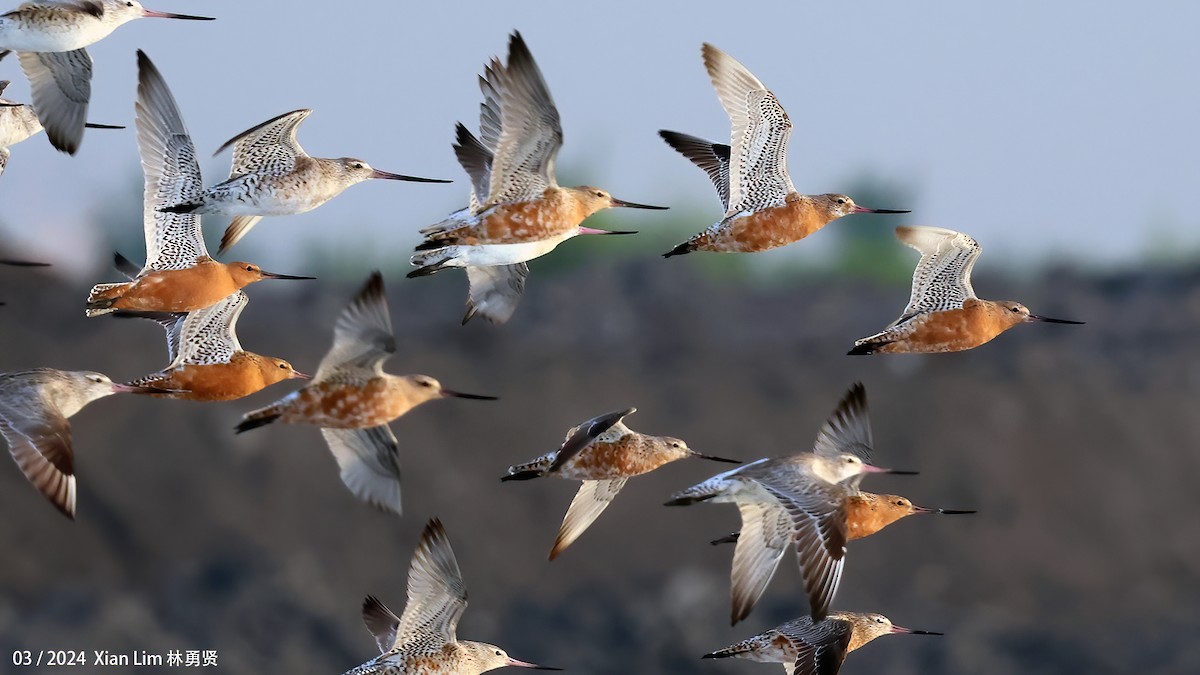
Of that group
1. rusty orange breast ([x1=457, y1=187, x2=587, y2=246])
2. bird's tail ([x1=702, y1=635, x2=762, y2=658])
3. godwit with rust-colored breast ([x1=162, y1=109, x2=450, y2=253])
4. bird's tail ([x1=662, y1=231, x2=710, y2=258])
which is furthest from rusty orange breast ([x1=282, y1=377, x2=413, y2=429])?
bird's tail ([x1=702, y1=635, x2=762, y2=658])

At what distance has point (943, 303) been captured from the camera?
27.8ft

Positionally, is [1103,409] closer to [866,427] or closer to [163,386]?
[866,427]

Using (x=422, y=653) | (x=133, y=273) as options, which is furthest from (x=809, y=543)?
(x=133, y=273)

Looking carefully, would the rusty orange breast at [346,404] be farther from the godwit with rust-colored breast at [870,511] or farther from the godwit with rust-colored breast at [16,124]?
the godwit with rust-colored breast at [16,124]

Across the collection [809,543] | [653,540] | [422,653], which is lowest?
[653,540]

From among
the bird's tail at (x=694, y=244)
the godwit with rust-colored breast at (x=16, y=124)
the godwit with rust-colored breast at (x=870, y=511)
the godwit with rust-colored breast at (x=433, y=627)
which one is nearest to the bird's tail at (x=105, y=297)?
the godwit with rust-colored breast at (x=16, y=124)

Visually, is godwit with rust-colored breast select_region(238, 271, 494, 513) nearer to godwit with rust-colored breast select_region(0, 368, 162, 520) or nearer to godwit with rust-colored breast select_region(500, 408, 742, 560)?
godwit with rust-colored breast select_region(500, 408, 742, 560)

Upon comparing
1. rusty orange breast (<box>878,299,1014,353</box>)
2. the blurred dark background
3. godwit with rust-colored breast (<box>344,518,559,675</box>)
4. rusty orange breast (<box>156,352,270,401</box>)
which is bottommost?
the blurred dark background

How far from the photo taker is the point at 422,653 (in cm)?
780

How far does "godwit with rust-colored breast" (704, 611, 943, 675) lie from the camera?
767 centimetres

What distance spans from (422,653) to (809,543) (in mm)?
A: 2002

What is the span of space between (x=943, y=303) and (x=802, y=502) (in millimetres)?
1667

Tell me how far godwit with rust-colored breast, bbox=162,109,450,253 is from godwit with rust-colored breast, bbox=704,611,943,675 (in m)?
2.87

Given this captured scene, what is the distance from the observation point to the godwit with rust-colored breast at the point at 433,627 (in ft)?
24.7
